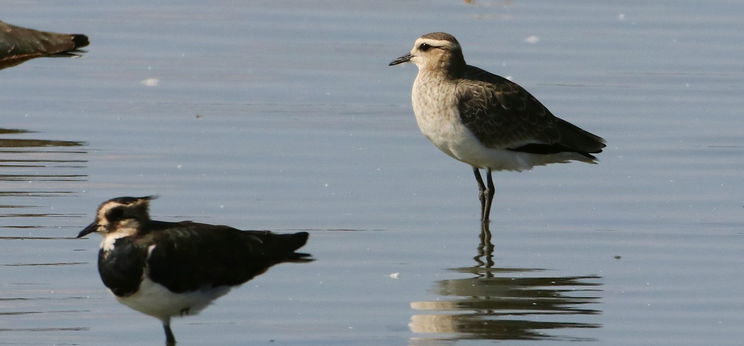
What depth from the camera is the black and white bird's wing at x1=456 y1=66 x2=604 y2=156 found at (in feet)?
43.2

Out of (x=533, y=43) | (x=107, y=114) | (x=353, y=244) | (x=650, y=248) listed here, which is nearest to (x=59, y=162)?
(x=107, y=114)

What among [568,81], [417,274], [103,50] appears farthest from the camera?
[103,50]

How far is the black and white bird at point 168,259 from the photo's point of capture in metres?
9.20

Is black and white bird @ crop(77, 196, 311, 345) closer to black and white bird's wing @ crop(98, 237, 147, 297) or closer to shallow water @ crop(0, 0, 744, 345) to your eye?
black and white bird's wing @ crop(98, 237, 147, 297)

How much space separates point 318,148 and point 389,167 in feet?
2.89

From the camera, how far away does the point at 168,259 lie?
9266mm

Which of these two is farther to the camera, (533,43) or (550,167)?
(533,43)

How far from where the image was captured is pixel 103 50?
739 inches

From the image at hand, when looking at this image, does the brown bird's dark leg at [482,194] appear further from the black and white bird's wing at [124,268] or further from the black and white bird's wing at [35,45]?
the black and white bird's wing at [35,45]

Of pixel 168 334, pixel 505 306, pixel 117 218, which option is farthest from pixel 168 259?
pixel 505 306

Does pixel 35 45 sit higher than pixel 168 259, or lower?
lower

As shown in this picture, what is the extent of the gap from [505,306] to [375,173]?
3682 millimetres

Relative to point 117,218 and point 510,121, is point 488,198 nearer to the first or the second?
point 510,121

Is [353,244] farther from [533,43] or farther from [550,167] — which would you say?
[533,43]
